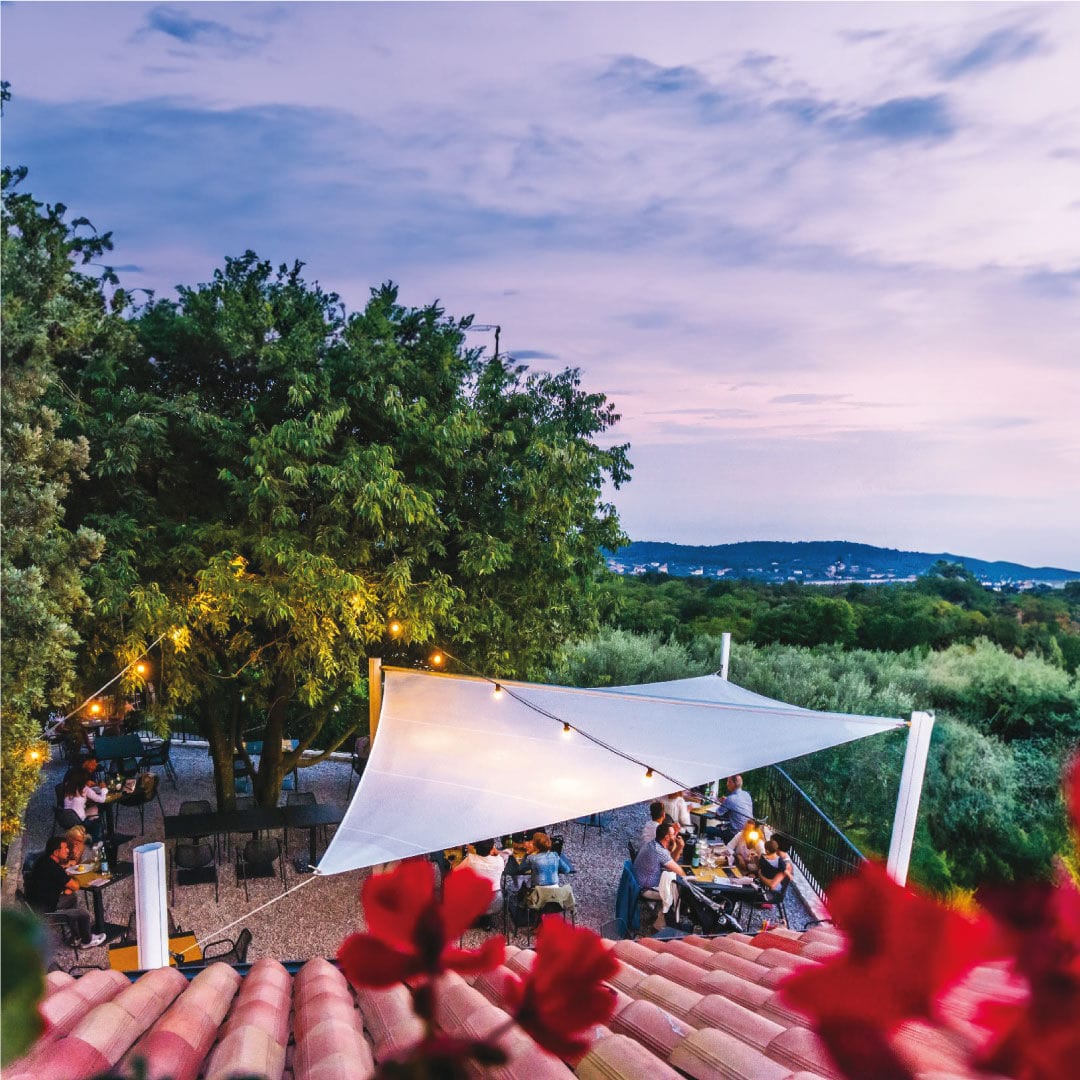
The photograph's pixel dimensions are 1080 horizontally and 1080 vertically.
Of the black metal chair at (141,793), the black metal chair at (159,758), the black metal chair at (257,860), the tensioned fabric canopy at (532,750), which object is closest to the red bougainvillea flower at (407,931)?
the tensioned fabric canopy at (532,750)

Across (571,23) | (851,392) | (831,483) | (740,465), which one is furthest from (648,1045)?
(831,483)

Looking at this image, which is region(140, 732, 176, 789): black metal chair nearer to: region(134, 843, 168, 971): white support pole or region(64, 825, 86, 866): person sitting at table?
region(64, 825, 86, 866): person sitting at table

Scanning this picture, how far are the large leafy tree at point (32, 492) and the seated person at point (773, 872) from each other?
23.4ft

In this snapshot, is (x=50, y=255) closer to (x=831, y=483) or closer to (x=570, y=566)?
(x=570, y=566)

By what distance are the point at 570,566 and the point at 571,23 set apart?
7674mm

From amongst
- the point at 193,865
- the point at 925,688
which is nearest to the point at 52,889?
the point at 193,865

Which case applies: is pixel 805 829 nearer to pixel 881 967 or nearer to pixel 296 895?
pixel 296 895

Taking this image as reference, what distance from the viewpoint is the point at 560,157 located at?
950 centimetres

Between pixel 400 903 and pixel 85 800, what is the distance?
35.1 feet

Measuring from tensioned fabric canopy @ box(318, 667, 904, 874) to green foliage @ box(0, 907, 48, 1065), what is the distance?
5.72 metres

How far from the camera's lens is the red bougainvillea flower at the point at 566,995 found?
1.24 feet

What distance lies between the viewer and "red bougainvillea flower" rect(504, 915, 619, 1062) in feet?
1.24

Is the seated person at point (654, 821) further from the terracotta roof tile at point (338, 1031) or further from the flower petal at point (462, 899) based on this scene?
the flower petal at point (462, 899)

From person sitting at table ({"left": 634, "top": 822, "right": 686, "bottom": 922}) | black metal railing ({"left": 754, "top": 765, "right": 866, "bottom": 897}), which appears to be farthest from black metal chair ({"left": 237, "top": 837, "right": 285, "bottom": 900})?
black metal railing ({"left": 754, "top": 765, "right": 866, "bottom": 897})
